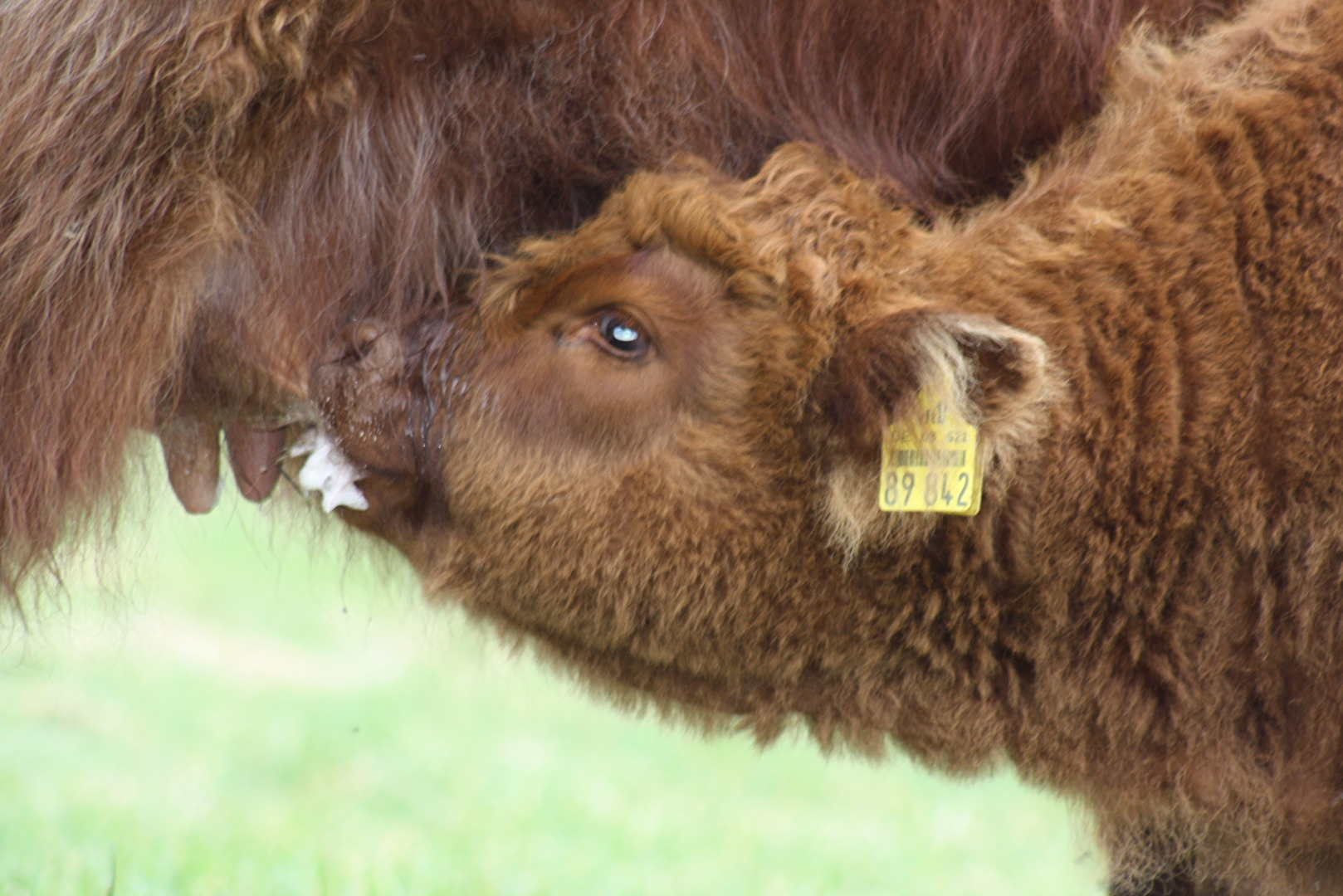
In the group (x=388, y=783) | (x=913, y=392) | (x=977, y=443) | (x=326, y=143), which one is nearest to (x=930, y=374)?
(x=913, y=392)

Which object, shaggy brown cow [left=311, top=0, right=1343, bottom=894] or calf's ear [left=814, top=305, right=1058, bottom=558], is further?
shaggy brown cow [left=311, top=0, right=1343, bottom=894]

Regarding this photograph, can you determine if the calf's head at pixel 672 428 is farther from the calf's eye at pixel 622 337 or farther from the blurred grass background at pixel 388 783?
the blurred grass background at pixel 388 783

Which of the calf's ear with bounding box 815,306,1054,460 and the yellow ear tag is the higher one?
the calf's ear with bounding box 815,306,1054,460

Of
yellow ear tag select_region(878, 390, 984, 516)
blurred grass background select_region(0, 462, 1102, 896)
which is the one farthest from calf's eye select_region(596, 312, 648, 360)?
blurred grass background select_region(0, 462, 1102, 896)

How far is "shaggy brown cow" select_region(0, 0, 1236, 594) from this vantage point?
2842 millimetres

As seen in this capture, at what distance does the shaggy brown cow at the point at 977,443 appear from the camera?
9.50ft

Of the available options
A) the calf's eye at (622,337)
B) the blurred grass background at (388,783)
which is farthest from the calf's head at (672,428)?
the blurred grass background at (388,783)

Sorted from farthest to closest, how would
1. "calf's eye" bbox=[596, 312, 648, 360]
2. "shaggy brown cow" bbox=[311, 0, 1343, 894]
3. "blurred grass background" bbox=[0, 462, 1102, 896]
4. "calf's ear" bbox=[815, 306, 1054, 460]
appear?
1. "blurred grass background" bbox=[0, 462, 1102, 896]
2. "calf's eye" bbox=[596, 312, 648, 360]
3. "shaggy brown cow" bbox=[311, 0, 1343, 894]
4. "calf's ear" bbox=[815, 306, 1054, 460]

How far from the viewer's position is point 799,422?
2.96 m

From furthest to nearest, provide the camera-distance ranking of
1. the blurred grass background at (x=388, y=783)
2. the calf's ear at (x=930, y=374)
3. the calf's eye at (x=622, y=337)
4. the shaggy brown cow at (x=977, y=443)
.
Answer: the blurred grass background at (x=388, y=783), the calf's eye at (x=622, y=337), the shaggy brown cow at (x=977, y=443), the calf's ear at (x=930, y=374)

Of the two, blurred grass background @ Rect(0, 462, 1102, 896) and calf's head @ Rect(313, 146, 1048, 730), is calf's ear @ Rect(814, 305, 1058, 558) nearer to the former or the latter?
calf's head @ Rect(313, 146, 1048, 730)

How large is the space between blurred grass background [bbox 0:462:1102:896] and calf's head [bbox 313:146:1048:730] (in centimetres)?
44

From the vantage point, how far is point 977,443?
286 cm

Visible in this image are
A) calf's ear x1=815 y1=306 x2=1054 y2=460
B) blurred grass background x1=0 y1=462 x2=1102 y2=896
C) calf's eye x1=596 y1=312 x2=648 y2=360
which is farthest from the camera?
blurred grass background x1=0 y1=462 x2=1102 y2=896
